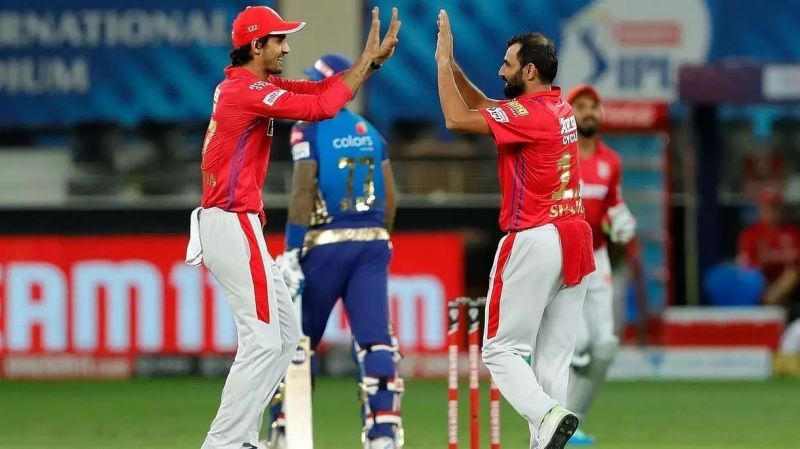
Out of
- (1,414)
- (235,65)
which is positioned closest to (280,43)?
(235,65)

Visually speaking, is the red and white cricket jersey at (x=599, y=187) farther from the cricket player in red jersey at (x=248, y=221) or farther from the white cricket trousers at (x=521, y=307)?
the cricket player in red jersey at (x=248, y=221)

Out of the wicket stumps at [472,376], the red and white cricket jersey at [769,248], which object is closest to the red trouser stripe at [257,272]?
the wicket stumps at [472,376]

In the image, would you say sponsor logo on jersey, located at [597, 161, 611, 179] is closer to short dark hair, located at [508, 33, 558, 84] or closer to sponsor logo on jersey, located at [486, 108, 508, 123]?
short dark hair, located at [508, 33, 558, 84]

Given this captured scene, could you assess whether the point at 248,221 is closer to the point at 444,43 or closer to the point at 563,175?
the point at 444,43

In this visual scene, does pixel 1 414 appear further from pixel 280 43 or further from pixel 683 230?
pixel 683 230

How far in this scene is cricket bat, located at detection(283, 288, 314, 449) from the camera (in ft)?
33.4

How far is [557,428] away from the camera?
8719 mm

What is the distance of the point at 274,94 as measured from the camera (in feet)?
29.7

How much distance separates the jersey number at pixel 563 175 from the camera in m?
9.13

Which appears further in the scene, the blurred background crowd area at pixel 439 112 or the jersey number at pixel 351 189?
the blurred background crowd area at pixel 439 112

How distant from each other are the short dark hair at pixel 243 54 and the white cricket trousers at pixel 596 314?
11.2ft

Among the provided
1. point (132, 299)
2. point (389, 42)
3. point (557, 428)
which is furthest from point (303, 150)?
point (132, 299)

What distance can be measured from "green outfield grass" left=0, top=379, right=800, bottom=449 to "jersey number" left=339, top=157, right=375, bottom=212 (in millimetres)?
1736

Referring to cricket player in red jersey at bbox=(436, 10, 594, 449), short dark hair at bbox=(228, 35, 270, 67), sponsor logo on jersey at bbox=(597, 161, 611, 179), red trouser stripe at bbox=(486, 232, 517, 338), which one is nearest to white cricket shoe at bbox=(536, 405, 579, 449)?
cricket player in red jersey at bbox=(436, 10, 594, 449)
